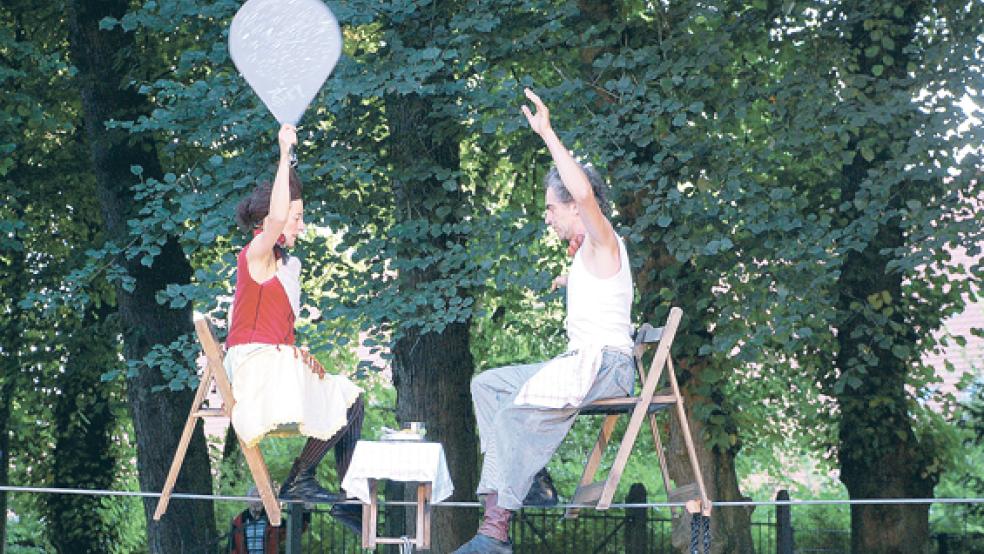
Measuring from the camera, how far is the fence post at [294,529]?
31.7 feet

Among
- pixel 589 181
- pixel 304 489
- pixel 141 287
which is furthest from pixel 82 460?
pixel 589 181

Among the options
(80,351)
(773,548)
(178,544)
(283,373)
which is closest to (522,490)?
(283,373)

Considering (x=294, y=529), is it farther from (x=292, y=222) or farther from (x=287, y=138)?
(x=287, y=138)

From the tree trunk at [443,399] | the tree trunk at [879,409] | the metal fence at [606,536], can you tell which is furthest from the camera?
the metal fence at [606,536]

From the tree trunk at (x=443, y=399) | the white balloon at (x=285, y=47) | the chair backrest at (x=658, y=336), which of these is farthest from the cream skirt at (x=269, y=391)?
the tree trunk at (x=443, y=399)

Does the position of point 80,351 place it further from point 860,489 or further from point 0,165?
point 860,489

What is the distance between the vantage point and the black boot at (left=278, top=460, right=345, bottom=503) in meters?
7.22

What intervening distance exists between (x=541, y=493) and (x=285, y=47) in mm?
2316

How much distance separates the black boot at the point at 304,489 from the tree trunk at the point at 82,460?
351 inches

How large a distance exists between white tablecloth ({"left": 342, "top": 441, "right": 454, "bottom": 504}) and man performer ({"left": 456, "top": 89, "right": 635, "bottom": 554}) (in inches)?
8.3

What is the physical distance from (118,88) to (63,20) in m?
2.08

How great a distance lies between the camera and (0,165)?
Result: 500 inches

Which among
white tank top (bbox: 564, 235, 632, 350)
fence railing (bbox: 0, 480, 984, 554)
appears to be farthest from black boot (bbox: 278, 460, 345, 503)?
fence railing (bbox: 0, 480, 984, 554)

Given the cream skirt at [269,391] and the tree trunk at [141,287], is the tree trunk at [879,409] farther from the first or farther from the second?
the cream skirt at [269,391]
